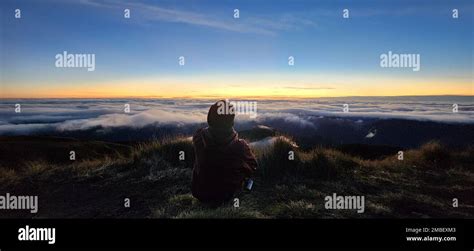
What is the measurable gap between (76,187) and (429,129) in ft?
14.3

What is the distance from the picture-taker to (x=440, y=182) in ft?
22.2

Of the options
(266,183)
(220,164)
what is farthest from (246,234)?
(266,183)

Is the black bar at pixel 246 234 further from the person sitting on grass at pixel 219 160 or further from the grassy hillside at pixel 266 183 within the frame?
the person sitting on grass at pixel 219 160

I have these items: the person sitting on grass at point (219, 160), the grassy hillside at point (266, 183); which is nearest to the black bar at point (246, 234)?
the grassy hillside at point (266, 183)

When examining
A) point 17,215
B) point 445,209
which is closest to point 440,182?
point 445,209

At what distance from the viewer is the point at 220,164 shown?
6090 mm

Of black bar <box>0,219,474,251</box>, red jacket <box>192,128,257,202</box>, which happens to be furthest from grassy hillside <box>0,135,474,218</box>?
red jacket <box>192,128,257,202</box>

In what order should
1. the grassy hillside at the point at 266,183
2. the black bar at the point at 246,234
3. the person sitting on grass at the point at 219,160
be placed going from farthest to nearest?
the grassy hillside at the point at 266,183 < the black bar at the point at 246,234 < the person sitting on grass at the point at 219,160

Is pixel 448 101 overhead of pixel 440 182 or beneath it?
overhead

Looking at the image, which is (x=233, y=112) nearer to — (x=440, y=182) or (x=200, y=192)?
(x=200, y=192)

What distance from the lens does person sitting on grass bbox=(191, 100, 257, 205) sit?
235 inches

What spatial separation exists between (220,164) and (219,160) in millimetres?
47

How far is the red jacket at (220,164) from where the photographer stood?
19.8 feet

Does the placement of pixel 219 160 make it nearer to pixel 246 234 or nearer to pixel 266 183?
pixel 246 234
